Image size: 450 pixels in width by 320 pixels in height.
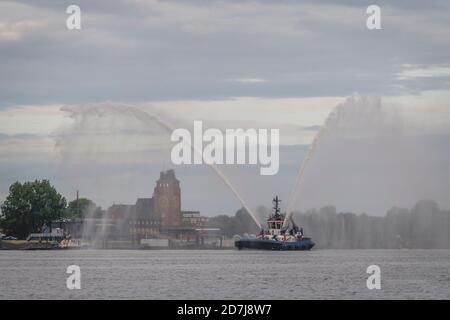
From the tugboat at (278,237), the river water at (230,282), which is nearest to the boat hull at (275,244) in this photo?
the tugboat at (278,237)

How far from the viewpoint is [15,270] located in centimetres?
9381

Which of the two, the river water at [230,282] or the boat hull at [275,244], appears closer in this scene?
the river water at [230,282]

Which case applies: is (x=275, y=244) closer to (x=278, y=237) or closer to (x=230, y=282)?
(x=278, y=237)

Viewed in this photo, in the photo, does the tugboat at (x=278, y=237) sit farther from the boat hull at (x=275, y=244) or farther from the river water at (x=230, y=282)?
the river water at (x=230, y=282)

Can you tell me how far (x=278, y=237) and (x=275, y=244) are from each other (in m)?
1.33

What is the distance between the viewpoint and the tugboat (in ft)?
461

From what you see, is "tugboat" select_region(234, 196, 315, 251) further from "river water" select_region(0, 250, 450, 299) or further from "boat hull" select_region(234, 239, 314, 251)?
"river water" select_region(0, 250, 450, 299)

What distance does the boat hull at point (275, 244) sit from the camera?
140000mm

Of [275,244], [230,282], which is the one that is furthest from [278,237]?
[230,282]

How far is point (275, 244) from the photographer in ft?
459

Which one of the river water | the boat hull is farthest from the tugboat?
the river water
